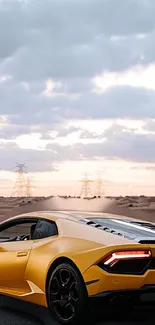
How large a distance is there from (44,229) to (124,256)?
1536mm

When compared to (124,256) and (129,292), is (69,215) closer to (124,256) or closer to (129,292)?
(124,256)

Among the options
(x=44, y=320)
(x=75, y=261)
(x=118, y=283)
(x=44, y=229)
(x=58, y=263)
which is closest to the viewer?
(x=118, y=283)

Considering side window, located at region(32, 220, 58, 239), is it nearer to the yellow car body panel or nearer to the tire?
the yellow car body panel

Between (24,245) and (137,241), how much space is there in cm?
177

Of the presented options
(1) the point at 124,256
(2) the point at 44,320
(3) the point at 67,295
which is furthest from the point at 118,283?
(2) the point at 44,320

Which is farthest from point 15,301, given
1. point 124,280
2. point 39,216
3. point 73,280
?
point 124,280

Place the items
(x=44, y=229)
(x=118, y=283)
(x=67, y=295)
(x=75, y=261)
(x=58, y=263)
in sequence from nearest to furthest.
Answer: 1. (x=118, y=283)
2. (x=75, y=261)
3. (x=67, y=295)
4. (x=58, y=263)
5. (x=44, y=229)

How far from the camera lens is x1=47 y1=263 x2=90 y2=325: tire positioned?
255 inches

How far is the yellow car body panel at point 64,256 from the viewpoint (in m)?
6.35

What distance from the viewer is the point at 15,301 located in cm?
827

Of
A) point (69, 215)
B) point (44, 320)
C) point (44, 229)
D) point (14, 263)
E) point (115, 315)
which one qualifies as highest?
point (69, 215)

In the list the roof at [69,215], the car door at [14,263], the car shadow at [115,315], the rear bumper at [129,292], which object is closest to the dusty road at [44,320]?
the car shadow at [115,315]

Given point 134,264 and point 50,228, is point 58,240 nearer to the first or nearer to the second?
point 50,228

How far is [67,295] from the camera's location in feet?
22.0
